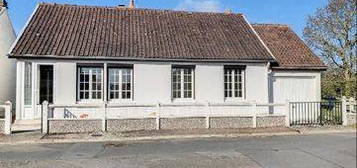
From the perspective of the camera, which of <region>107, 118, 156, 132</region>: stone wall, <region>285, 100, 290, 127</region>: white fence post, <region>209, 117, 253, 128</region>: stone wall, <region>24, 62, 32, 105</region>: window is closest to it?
<region>107, 118, 156, 132</region>: stone wall

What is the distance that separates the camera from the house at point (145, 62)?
17.1 meters

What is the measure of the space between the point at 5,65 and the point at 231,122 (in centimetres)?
1186

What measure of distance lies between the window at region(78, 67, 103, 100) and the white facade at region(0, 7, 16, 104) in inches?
219

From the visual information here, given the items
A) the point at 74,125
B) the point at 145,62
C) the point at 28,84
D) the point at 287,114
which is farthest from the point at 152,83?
the point at 287,114

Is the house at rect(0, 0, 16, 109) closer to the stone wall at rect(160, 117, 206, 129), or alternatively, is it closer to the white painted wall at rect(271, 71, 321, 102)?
the stone wall at rect(160, 117, 206, 129)

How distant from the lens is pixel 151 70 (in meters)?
17.9

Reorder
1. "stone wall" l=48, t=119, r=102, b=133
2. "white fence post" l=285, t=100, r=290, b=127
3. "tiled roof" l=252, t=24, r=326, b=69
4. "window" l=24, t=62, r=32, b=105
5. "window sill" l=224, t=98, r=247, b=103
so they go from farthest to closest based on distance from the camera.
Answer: "tiled roof" l=252, t=24, r=326, b=69 < "window sill" l=224, t=98, r=247, b=103 < "window" l=24, t=62, r=32, b=105 < "white fence post" l=285, t=100, r=290, b=127 < "stone wall" l=48, t=119, r=102, b=133

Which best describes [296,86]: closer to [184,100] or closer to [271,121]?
[271,121]

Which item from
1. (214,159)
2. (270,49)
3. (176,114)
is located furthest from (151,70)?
(214,159)

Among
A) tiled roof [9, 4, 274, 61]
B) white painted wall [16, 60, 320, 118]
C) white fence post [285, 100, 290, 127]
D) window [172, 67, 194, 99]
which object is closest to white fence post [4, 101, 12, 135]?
white painted wall [16, 60, 320, 118]

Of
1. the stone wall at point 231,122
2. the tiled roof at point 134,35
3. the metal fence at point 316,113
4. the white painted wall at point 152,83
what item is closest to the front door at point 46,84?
the tiled roof at point 134,35

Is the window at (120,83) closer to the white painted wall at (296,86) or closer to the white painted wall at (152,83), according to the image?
the white painted wall at (152,83)

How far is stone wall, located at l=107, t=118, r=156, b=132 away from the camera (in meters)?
15.3

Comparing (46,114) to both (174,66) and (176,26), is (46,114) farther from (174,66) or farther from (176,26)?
(176,26)
